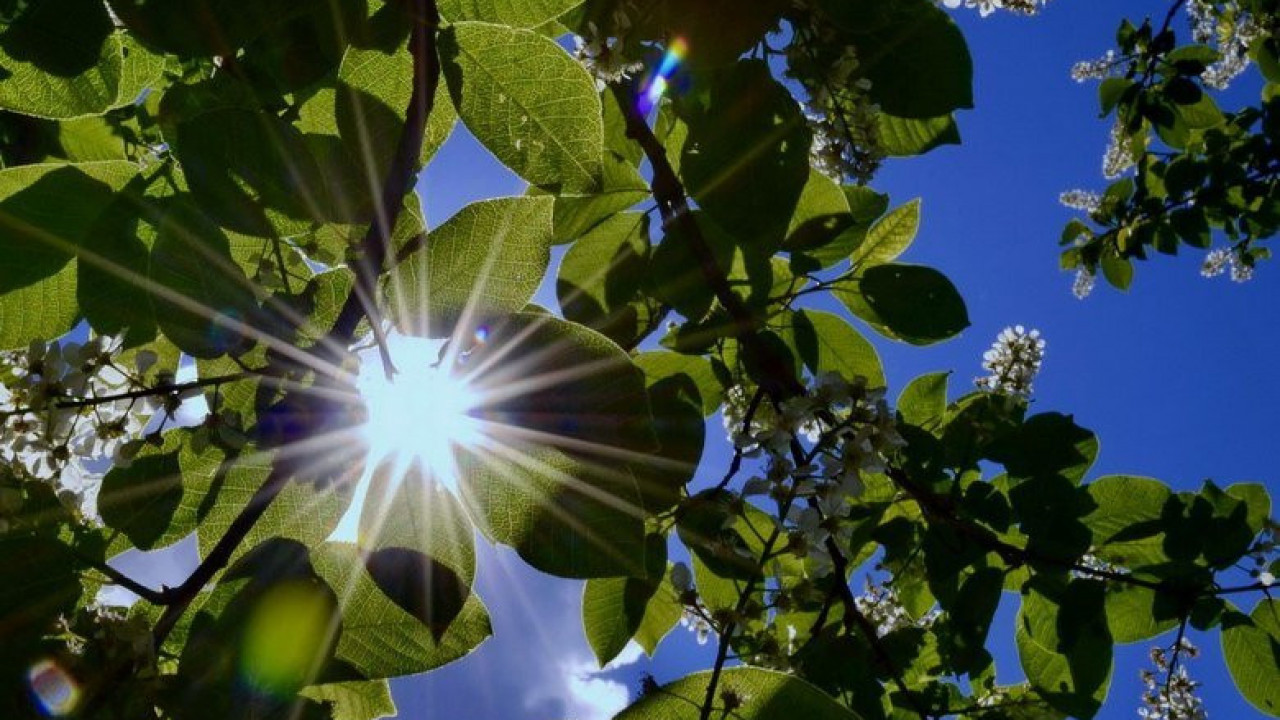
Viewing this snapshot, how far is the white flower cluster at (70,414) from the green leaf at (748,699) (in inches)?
24.8

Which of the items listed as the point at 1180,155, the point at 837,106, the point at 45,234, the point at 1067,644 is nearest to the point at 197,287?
the point at 45,234

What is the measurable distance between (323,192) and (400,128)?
101 mm

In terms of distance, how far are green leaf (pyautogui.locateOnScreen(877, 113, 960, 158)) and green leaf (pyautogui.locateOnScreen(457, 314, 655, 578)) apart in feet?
2.62

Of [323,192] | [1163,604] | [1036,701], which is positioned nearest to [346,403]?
[323,192]

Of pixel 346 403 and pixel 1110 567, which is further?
pixel 1110 567

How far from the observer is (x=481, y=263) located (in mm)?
883

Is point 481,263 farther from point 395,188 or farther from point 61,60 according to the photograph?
point 61,60

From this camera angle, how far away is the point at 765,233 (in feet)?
3.86

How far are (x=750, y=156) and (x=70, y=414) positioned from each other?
876mm

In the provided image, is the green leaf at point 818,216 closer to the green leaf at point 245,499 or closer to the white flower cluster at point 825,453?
the white flower cluster at point 825,453

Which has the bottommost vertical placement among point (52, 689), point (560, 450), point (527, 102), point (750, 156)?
point (52, 689)

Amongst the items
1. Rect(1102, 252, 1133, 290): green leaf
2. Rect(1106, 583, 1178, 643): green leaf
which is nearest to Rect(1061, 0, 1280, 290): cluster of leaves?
Rect(1102, 252, 1133, 290): green leaf

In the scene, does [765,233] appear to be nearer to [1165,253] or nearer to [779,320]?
[779,320]

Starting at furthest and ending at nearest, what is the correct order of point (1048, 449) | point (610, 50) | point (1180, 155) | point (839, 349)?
point (1180, 155) < point (839, 349) < point (1048, 449) < point (610, 50)
